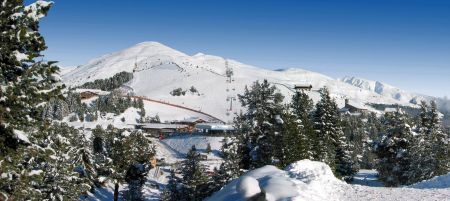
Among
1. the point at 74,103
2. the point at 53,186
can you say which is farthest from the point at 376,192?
the point at 74,103

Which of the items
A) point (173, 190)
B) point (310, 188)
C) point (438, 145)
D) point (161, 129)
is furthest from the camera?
point (161, 129)

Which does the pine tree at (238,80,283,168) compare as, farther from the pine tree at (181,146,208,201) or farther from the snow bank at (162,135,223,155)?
the snow bank at (162,135,223,155)

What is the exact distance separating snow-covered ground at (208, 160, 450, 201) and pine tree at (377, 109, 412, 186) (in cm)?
2131

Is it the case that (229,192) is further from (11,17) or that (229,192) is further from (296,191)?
(11,17)

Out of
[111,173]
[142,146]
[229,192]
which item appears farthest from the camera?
[142,146]

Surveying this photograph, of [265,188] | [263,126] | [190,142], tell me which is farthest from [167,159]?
[265,188]

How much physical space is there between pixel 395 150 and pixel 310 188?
3388cm

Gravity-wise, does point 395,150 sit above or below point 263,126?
below

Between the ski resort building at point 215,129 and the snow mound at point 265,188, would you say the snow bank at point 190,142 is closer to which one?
the ski resort building at point 215,129

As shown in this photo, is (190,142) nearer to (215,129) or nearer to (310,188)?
(215,129)

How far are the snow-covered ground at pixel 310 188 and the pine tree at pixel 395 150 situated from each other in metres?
21.3

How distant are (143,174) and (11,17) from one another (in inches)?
2055

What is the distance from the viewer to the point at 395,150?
53062 mm

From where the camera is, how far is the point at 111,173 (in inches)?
2381
